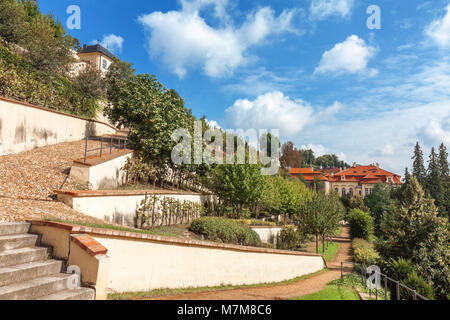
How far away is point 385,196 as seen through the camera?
165 feet

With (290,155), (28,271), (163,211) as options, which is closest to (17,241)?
(28,271)

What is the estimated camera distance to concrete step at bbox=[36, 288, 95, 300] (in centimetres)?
375

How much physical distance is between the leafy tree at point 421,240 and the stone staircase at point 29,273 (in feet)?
55.6

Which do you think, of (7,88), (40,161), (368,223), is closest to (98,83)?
(7,88)

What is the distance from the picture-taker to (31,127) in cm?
1378

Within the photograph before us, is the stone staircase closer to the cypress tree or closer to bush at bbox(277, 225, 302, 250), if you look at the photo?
bush at bbox(277, 225, 302, 250)

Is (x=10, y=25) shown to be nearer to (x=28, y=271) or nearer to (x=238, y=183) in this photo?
(x=238, y=183)

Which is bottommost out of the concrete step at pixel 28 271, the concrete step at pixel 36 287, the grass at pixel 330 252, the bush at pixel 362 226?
the grass at pixel 330 252

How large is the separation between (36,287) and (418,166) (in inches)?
2748

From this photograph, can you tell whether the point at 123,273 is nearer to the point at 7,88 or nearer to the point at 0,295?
the point at 0,295

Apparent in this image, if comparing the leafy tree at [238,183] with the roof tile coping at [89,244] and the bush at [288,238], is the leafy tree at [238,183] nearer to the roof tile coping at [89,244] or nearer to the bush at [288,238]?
the bush at [288,238]

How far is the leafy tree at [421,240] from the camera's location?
14.2m

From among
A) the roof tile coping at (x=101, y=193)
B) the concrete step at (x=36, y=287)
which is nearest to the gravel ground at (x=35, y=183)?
the roof tile coping at (x=101, y=193)

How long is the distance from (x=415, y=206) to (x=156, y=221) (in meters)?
16.1
